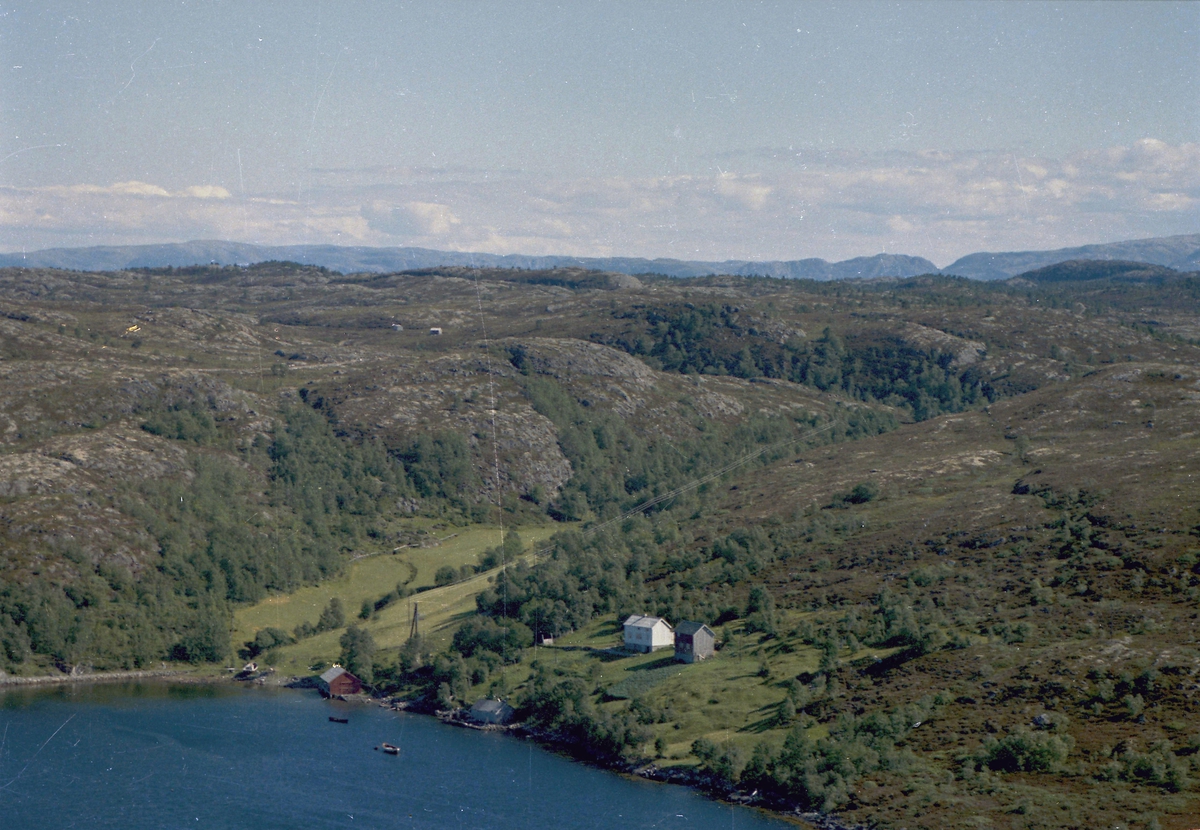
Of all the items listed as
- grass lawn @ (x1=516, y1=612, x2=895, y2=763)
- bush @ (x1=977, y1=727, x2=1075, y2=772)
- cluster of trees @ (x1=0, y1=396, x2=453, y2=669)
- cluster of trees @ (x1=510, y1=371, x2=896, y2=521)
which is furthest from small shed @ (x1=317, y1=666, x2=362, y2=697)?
cluster of trees @ (x1=510, y1=371, x2=896, y2=521)

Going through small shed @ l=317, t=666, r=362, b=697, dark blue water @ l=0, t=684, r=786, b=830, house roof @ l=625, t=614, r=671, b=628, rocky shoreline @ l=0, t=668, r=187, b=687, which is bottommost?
rocky shoreline @ l=0, t=668, r=187, b=687

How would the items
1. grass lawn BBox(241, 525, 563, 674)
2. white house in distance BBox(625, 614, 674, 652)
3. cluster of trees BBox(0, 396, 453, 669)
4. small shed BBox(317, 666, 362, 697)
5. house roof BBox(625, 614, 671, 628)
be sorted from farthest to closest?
1. grass lawn BBox(241, 525, 563, 674)
2. cluster of trees BBox(0, 396, 453, 669)
3. small shed BBox(317, 666, 362, 697)
4. house roof BBox(625, 614, 671, 628)
5. white house in distance BBox(625, 614, 674, 652)

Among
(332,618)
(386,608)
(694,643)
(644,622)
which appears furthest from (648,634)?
(332,618)

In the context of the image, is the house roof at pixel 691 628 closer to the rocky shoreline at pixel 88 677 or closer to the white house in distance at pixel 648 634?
the white house in distance at pixel 648 634

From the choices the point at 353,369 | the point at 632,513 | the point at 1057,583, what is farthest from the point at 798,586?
the point at 353,369

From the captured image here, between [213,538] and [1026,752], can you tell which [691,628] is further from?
[213,538]

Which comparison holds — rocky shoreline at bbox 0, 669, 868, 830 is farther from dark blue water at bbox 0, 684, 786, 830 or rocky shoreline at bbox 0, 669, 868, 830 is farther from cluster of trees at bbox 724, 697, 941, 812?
dark blue water at bbox 0, 684, 786, 830

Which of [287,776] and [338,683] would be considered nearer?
[287,776]
